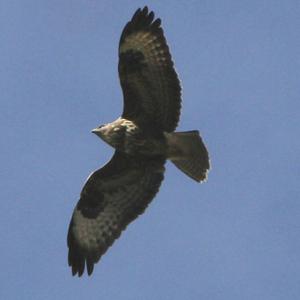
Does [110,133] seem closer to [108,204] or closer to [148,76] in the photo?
[148,76]

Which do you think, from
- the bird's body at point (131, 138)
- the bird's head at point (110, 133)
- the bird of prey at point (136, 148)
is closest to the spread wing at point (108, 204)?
the bird of prey at point (136, 148)

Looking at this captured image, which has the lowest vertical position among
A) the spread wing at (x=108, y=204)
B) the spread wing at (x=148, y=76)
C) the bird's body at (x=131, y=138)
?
the spread wing at (x=108, y=204)

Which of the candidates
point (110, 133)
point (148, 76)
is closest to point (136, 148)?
point (110, 133)

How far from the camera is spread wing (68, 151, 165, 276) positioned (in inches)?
557

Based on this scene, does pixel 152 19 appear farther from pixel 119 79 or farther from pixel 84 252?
pixel 84 252

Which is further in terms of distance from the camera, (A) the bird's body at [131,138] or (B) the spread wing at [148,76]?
(B) the spread wing at [148,76]

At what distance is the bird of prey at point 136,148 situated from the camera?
44.3 feet

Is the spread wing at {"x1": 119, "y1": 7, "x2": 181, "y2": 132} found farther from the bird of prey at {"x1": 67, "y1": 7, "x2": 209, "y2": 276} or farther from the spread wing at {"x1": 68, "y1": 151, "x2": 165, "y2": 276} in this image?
the spread wing at {"x1": 68, "y1": 151, "x2": 165, "y2": 276}

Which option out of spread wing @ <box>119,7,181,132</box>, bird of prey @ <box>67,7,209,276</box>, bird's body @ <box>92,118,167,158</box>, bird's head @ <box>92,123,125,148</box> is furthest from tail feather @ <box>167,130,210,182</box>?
bird's head @ <box>92,123,125,148</box>

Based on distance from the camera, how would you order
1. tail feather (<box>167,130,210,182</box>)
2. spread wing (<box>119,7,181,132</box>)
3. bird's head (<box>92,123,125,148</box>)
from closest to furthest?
tail feather (<box>167,130,210,182</box>), bird's head (<box>92,123,125,148</box>), spread wing (<box>119,7,181,132</box>)

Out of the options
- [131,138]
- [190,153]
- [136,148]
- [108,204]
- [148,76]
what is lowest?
[108,204]

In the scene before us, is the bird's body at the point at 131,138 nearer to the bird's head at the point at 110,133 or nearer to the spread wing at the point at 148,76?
the bird's head at the point at 110,133

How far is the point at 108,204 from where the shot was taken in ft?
47.6

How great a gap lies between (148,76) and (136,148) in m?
0.98
